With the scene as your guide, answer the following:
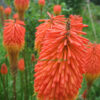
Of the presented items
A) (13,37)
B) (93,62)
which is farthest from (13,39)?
(93,62)

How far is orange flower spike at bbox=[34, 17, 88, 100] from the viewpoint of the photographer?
1316 mm

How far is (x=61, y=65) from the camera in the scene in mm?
1329

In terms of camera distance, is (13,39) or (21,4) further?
(21,4)

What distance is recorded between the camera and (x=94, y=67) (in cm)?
206

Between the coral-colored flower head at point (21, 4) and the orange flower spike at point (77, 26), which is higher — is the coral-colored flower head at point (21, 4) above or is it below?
above

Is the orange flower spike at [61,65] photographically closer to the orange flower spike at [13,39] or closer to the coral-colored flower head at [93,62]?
the coral-colored flower head at [93,62]

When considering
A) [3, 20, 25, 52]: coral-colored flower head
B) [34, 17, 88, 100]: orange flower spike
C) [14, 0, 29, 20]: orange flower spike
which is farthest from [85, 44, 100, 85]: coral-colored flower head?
[14, 0, 29, 20]: orange flower spike

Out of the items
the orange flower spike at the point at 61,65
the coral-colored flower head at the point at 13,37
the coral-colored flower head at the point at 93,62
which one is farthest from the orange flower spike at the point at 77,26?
the coral-colored flower head at the point at 13,37

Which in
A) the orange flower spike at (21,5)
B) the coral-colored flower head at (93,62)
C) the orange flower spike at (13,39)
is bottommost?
the coral-colored flower head at (93,62)

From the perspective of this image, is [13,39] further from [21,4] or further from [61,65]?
[61,65]

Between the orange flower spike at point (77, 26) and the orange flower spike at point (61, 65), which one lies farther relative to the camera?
the orange flower spike at point (77, 26)

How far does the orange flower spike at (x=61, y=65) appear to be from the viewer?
132 cm

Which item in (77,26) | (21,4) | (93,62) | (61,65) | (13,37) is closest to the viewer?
(61,65)

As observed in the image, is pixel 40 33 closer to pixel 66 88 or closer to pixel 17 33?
pixel 17 33
